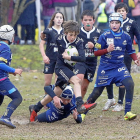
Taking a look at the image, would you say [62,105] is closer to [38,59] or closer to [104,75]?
[104,75]

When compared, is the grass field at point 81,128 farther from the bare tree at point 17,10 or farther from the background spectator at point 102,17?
the background spectator at point 102,17

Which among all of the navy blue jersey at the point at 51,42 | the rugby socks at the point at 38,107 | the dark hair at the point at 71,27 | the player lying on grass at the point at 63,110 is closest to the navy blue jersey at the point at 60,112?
the player lying on grass at the point at 63,110

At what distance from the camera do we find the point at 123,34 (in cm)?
754

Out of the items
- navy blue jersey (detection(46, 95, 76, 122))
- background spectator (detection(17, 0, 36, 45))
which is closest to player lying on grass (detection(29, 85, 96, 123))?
navy blue jersey (detection(46, 95, 76, 122))

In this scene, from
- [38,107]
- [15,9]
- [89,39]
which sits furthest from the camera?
[15,9]

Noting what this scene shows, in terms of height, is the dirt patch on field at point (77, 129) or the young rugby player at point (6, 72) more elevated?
the young rugby player at point (6, 72)

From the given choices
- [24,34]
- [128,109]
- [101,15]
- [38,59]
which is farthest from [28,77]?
[128,109]

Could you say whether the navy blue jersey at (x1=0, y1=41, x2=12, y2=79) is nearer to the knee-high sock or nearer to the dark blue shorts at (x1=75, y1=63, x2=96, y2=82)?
the dark blue shorts at (x1=75, y1=63, x2=96, y2=82)

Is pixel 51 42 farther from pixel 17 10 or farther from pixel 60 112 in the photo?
pixel 17 10

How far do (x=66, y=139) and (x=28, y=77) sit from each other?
25.8 feet

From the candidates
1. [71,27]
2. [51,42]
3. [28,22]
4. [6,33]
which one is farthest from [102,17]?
[6,33]

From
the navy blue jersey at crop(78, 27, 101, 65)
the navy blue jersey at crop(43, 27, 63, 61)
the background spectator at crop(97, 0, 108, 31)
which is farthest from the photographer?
the background spectator at crop(97, 0, 108, 31)

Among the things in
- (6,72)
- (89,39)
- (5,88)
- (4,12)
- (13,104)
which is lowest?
(13,104)

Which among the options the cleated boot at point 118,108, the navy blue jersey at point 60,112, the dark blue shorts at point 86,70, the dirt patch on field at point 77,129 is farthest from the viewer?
the cleated boot at point 118,108
